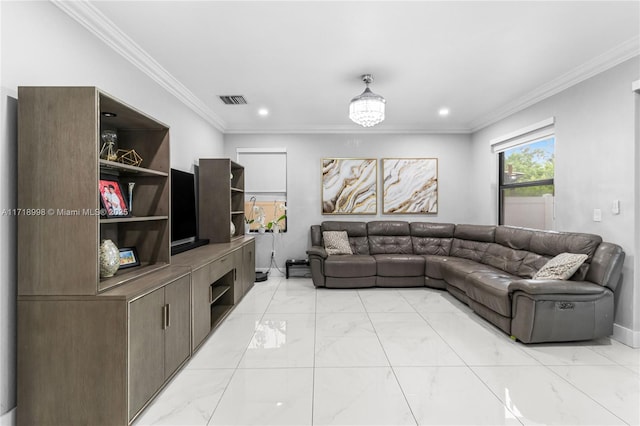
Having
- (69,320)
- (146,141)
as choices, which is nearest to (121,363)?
(69,320)

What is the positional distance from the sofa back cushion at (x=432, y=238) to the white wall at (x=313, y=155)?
1.70 ft

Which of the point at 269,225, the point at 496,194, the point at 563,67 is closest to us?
the point at 563,67

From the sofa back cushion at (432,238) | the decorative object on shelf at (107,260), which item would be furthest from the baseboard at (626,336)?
the decorative object on shelf at (107,260)

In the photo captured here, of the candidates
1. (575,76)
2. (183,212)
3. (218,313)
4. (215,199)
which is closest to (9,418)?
(218,313)

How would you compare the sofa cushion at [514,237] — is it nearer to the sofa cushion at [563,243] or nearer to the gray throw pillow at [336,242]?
the sofa cushion at [563,243]

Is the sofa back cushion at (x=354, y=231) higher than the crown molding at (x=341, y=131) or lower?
lower

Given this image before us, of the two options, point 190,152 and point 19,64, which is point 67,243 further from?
Answer: point 190,152

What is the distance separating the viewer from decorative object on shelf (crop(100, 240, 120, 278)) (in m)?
1.92

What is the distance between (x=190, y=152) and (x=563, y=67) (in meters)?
4.43

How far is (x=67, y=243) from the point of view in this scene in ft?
5.53

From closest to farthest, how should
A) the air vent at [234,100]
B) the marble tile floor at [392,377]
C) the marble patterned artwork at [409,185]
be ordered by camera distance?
1. the marble tile floor at [392,377]
2. the air vent at [234,100]
3. the marble patterned artwork at [409,185]

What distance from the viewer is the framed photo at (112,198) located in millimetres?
2105

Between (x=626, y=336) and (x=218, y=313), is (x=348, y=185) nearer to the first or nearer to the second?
(x=218, y=313)

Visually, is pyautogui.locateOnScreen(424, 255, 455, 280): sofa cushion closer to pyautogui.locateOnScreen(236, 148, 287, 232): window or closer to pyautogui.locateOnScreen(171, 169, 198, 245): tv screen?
pyautogui.locateOnScreen(236, 148, 287, 232): window
